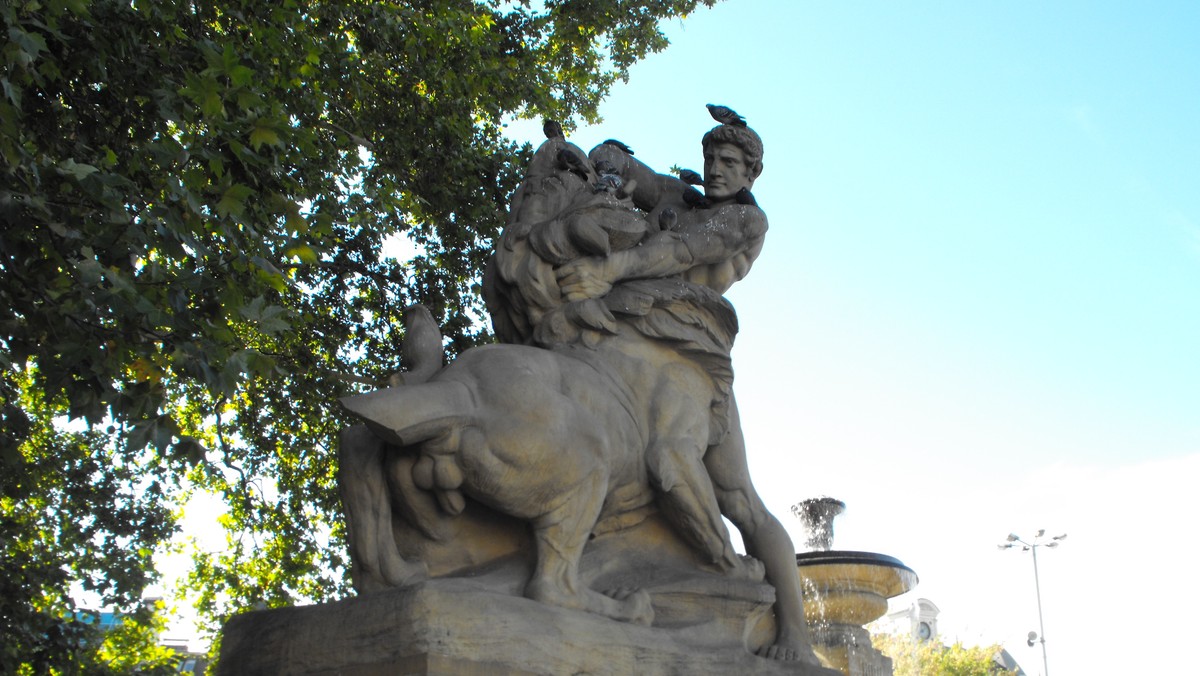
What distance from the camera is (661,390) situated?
14.7 ft

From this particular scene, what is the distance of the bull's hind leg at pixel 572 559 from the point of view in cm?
376

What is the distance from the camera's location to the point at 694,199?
5.38 meters

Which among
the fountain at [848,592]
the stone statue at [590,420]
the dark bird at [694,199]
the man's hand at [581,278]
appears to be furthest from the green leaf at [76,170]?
the fountain at [848,592]

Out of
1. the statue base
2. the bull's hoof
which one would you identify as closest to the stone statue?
the bull's hoof

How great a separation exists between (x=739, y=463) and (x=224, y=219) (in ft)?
8.87

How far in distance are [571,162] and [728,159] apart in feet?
2.40

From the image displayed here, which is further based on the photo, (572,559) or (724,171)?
(724,171)

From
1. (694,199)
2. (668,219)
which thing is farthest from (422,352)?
(694,199)

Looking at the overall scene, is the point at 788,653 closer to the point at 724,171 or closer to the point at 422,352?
the point at 422,352

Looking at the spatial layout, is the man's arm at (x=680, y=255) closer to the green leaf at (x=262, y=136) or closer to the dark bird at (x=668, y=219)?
the dark bird at (x=668, y=219)

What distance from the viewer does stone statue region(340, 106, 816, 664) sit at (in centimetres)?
376

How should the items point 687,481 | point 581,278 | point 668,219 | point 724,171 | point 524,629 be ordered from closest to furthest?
point 524,629, point 687,481, point 581,278, point 668,219, point 724,171

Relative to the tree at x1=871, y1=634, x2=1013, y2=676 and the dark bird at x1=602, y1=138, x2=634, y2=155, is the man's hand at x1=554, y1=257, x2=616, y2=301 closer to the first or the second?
the dark bird at x1=602, y1=138, x2=634, y2=155

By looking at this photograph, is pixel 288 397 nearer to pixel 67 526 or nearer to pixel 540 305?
pixel 67 526
